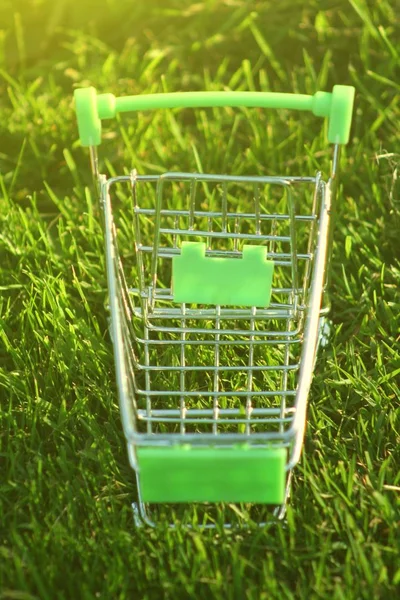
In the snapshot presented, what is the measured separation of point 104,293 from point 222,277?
453 mm

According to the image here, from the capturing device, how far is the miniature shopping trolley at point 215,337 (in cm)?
147

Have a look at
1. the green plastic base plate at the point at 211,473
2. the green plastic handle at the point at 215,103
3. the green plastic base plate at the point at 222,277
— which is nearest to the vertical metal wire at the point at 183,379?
the green plastic base plate at the point at 222,277

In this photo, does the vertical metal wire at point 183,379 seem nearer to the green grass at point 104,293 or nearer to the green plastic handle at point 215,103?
the green grass at point 104,293

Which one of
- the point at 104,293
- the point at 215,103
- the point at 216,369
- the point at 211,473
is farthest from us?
the point at 104,293

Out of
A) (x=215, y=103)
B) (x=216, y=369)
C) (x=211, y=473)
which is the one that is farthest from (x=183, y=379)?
(x=215, y=103)

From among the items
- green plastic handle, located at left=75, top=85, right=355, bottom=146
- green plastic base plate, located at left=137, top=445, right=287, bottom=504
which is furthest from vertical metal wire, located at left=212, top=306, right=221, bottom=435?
green plastic handle, located at left=75, top=85, right=355, bottom=146

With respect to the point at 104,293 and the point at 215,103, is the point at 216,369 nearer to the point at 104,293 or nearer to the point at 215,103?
the point at 104,293

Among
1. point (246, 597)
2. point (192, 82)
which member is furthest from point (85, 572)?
point (192, 82)

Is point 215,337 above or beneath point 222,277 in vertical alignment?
beneath

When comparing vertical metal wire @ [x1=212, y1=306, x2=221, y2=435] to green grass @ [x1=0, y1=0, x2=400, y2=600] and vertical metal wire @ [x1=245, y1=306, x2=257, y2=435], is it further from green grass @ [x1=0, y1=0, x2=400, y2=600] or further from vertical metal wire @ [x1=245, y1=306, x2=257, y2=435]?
green grass @ [x1=0, y1=0, x2=400, y2=600]

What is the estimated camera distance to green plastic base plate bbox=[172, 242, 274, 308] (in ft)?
5.84

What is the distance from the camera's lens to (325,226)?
176 cm

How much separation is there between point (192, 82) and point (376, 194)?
0.81 meters

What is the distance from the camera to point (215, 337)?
1.95m
